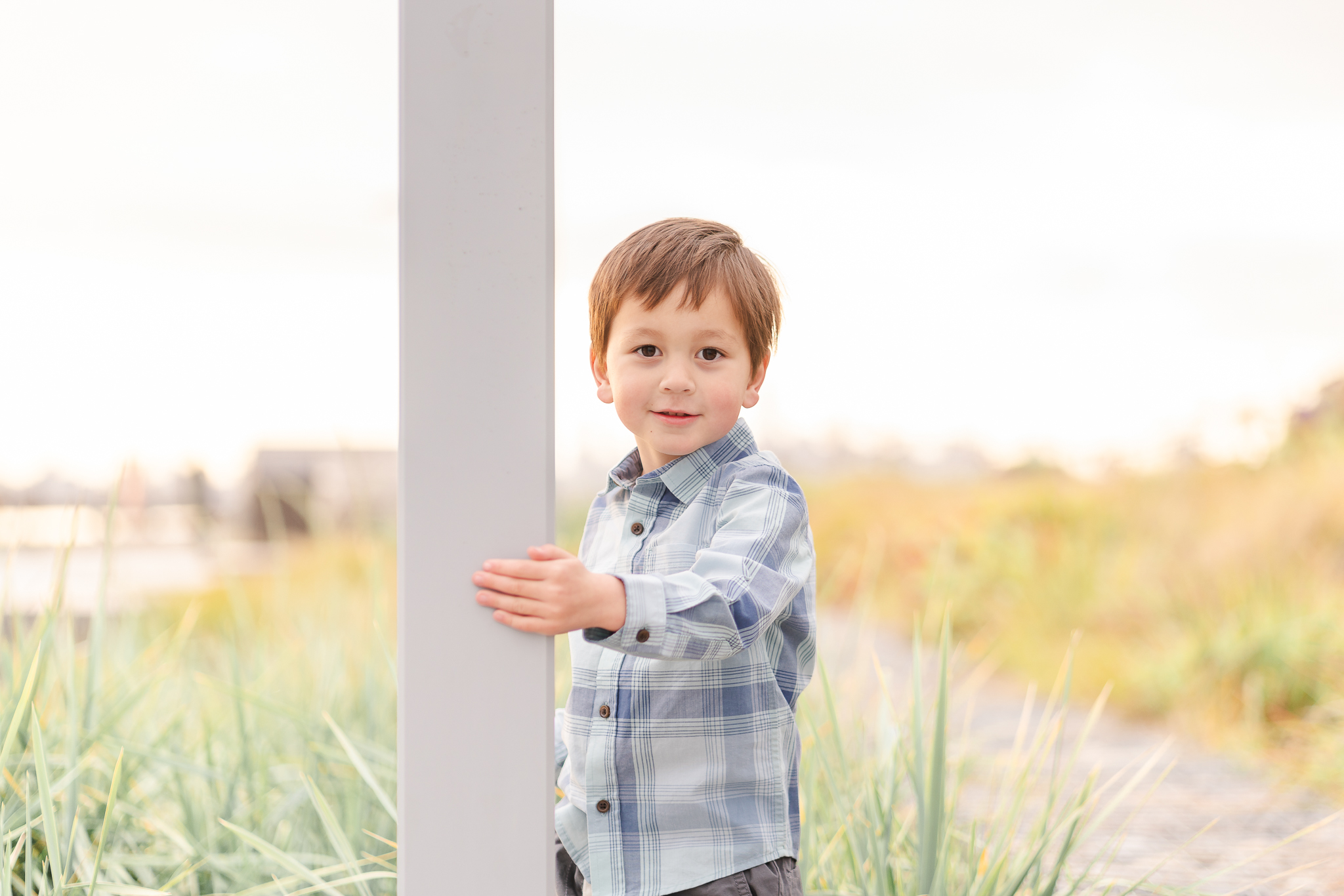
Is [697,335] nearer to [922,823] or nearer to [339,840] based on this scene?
[922,823]

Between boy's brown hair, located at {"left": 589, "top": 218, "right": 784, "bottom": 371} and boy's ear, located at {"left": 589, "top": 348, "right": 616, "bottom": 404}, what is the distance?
0.02 meters

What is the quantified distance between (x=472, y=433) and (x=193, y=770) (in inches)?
47.1

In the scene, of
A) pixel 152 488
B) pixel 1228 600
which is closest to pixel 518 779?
pixel 1228 600

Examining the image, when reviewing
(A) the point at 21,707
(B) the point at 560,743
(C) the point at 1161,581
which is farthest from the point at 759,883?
(C) the point at 1161,581

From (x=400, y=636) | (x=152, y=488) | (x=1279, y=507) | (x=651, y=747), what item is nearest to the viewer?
(x=400, y=636)

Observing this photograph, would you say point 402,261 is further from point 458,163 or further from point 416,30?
point 416,30

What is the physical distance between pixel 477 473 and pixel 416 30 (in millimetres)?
Result: 464

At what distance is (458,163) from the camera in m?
0.90

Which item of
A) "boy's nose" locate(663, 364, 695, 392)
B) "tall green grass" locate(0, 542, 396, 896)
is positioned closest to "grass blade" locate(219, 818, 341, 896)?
"tall green grass" locate(0, 542, 396, 896)

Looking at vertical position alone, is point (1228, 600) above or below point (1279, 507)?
below

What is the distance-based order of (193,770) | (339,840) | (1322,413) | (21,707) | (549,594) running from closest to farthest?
(549,594), (21,707), (339,840), (193,770), (1322,413)

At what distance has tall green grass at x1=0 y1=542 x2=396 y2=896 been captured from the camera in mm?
1391

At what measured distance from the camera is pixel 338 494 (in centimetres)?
534

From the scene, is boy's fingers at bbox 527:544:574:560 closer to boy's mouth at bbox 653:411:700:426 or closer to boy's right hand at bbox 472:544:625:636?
boy's right hand at bbox 472:544:625:636
